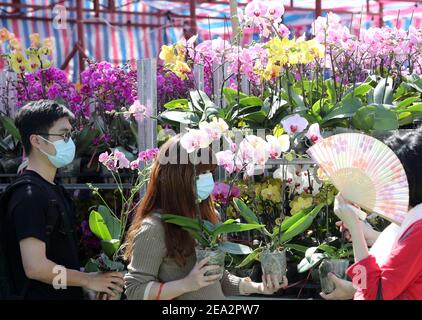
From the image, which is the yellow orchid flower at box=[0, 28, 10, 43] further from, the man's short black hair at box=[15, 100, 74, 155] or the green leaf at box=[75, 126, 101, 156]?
the man's short black hair at box=[15, 100, 74, 155]

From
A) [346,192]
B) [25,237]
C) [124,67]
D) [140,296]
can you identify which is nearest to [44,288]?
[25,237]

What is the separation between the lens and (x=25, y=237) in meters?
2.26

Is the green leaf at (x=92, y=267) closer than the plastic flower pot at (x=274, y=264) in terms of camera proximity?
No

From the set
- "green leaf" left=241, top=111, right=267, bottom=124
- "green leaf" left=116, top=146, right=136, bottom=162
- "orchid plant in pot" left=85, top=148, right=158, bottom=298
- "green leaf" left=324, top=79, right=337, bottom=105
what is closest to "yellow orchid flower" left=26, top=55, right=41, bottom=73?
"green leaf" left=116, top=146, right=136, bottom=162

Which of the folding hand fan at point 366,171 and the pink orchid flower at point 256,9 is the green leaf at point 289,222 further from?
the pink orchid flower at point 256,9

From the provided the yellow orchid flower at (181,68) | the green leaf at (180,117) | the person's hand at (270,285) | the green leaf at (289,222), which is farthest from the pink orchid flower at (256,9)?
the person's hand at (270,285)

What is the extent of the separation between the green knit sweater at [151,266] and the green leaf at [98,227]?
360mm

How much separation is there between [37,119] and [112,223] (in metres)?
0.43

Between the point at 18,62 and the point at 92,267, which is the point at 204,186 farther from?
the point at 18,62

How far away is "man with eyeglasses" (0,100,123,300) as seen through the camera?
2275mm

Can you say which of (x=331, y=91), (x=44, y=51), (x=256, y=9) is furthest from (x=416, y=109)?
(x=44, y=51)

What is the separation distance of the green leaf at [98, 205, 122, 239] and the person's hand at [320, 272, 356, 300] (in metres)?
0.75

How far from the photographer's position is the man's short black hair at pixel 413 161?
1919mm
